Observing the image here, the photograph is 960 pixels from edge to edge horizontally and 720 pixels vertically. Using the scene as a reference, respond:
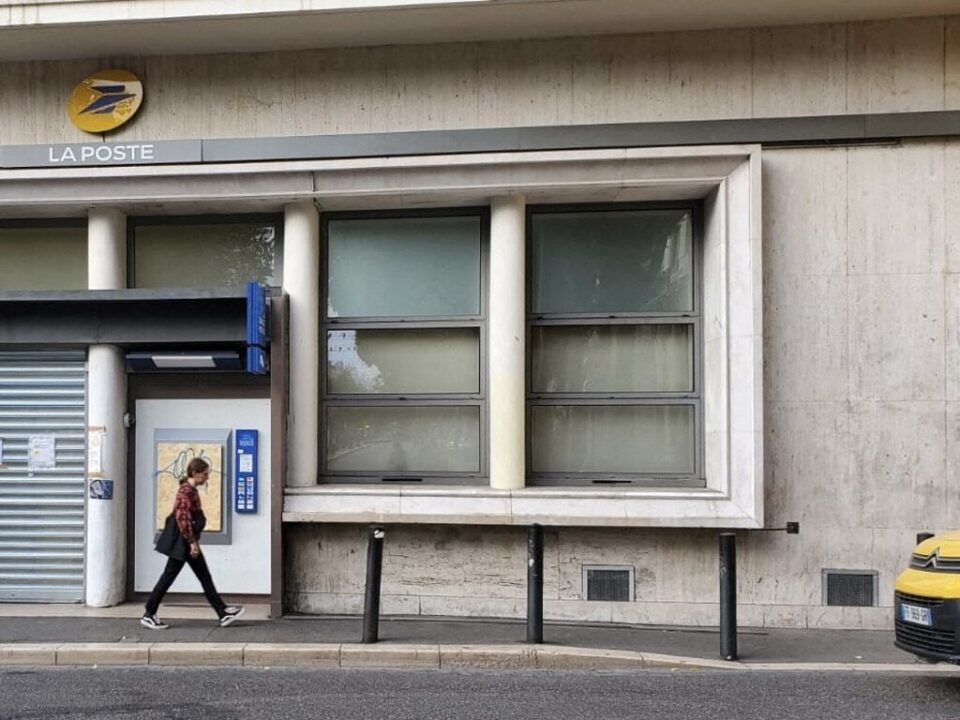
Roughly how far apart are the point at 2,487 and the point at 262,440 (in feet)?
10.0

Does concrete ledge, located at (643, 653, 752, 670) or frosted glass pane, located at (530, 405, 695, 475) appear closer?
concrete ledge, located at (643, 653, 752, 670)

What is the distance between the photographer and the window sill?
23.8 feet

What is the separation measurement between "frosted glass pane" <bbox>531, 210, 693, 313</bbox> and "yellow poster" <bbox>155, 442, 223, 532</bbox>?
13.0 ft

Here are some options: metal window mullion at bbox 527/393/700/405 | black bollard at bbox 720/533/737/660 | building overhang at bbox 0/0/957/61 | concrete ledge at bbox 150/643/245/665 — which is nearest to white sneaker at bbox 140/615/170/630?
concrete ledge at bbox 150/643/245/665

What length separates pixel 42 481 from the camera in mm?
8109

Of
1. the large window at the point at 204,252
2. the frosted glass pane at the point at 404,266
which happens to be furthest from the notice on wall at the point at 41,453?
the frosted glass pane at the point at 404,266

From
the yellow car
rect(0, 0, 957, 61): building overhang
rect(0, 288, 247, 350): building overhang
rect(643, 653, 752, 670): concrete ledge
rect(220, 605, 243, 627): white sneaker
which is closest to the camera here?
the yellow car

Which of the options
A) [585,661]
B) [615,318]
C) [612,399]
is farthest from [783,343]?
[585,661]

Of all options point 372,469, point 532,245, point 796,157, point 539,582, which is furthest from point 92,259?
point 796,157

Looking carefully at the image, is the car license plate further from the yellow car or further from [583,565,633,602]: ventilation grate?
[583,565,633,602]: ventilation grate

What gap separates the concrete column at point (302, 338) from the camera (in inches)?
307

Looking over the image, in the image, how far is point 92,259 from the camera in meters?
8.09

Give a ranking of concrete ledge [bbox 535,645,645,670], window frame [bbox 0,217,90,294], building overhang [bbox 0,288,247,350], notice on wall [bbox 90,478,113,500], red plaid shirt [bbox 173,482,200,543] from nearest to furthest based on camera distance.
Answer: concrete ledge [bbox 535,645,645,670], red plaid shirt [bbox 173,482,200,543], building overhang [bbox 0,288,247,350], notice on wall [bbox 90,478,113,500], window frame [bbox 0,217,90,294]

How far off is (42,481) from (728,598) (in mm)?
7328
